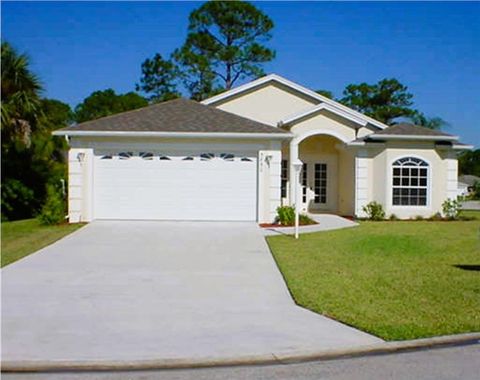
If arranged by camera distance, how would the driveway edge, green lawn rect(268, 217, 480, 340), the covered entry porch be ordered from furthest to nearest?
the covered entry porch, green lawn rect(268, 217, 480, 340), the driveway edge

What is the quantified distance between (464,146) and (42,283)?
17.6 metres

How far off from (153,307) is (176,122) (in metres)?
12.4

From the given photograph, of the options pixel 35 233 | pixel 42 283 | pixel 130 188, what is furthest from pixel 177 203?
pixel 42 283

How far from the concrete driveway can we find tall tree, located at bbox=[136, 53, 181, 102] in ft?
111

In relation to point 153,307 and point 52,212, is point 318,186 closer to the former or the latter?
point 52,212

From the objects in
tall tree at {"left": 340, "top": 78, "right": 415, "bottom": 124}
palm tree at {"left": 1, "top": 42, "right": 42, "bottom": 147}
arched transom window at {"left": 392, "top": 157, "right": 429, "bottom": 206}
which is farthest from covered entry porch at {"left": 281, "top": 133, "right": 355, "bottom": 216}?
tall tree at {"left": 340, "top": 78, "right": 415, "bottom": 124}

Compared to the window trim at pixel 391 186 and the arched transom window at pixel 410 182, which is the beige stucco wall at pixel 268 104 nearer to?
the window trim at pixel 391 186

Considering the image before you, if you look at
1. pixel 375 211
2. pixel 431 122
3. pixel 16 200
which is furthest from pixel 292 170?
pixel 431 122

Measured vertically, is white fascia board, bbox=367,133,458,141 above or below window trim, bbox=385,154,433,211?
above

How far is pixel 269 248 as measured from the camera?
527 inches

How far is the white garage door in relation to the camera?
18531 millimetres

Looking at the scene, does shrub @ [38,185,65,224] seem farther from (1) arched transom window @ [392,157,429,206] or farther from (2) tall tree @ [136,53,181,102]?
(2) tall tree @ [136,53,181,102]

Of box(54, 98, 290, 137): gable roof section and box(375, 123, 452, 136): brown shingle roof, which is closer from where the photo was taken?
box(54, 98, 290, 137): gable roof section

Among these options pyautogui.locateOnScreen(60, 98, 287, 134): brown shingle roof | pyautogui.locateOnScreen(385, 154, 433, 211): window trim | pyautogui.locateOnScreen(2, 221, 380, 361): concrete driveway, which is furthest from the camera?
pyautogui.locateOnScreen(385, 154, 433, 211): window trim
